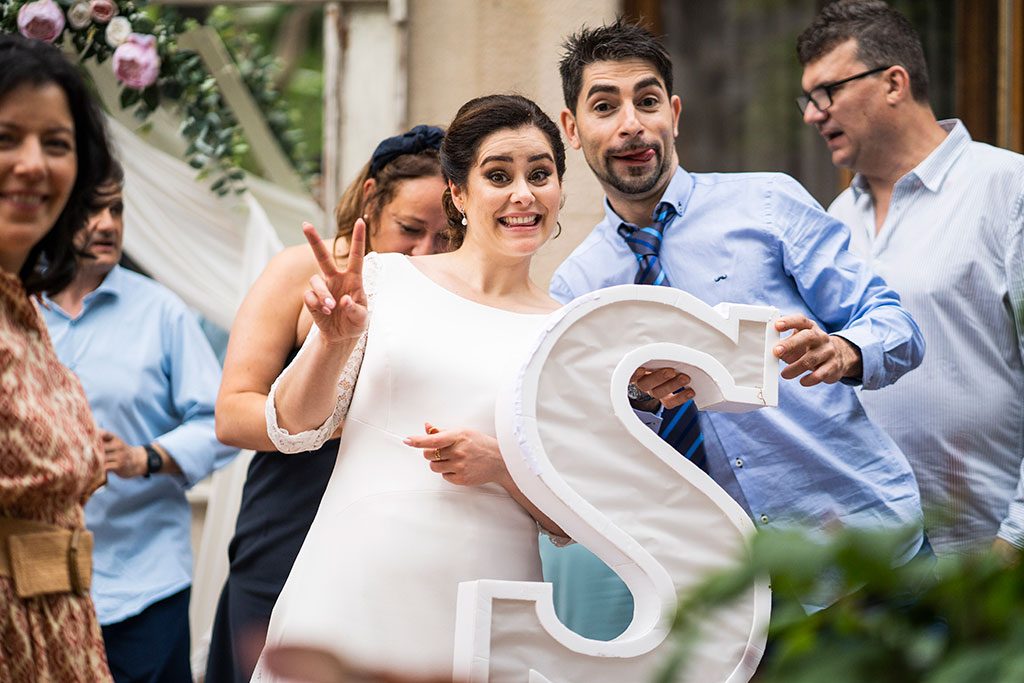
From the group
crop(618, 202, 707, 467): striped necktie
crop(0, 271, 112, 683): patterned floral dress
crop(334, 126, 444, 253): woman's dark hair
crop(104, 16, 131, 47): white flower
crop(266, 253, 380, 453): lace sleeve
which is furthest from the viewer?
crop(104, 16, 131, 47): white flower

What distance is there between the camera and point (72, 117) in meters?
2.07

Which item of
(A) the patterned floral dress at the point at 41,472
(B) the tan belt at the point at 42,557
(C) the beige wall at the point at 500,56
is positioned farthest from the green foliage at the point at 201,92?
(B) the tan belt at the point at 42,557

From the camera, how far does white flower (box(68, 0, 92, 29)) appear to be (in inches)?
149

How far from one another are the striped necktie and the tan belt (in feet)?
4.63

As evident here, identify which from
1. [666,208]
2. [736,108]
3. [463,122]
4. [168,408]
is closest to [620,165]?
[666,208]

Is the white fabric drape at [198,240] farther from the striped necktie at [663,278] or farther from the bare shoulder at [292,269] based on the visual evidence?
the striped necktie at [663,278]

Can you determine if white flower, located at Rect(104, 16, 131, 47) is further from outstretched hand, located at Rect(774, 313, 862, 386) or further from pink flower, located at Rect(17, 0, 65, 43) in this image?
outstretched hand, located at Rect(774, 313, 862, 386)

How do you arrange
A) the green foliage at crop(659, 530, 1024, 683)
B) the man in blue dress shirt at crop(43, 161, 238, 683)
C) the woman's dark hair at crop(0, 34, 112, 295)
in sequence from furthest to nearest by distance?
the man in blue dress shirt at crop(43, 161, 238, 683), the woman's dark hair at crop(0, 34, 112, 295), the green foliage at crop(659, 530, 1024, 683)

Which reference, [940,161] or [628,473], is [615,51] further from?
[628,473]

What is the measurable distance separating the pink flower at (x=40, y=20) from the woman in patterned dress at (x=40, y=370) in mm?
1631

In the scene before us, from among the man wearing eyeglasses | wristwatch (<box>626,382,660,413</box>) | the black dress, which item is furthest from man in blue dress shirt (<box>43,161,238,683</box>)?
the man wearing eyeglasses

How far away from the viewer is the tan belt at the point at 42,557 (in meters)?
1.91

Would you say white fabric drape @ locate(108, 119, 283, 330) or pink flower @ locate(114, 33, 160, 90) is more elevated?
pink flower @ locate(114, 33, 160, 90)

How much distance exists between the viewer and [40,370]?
200cm
